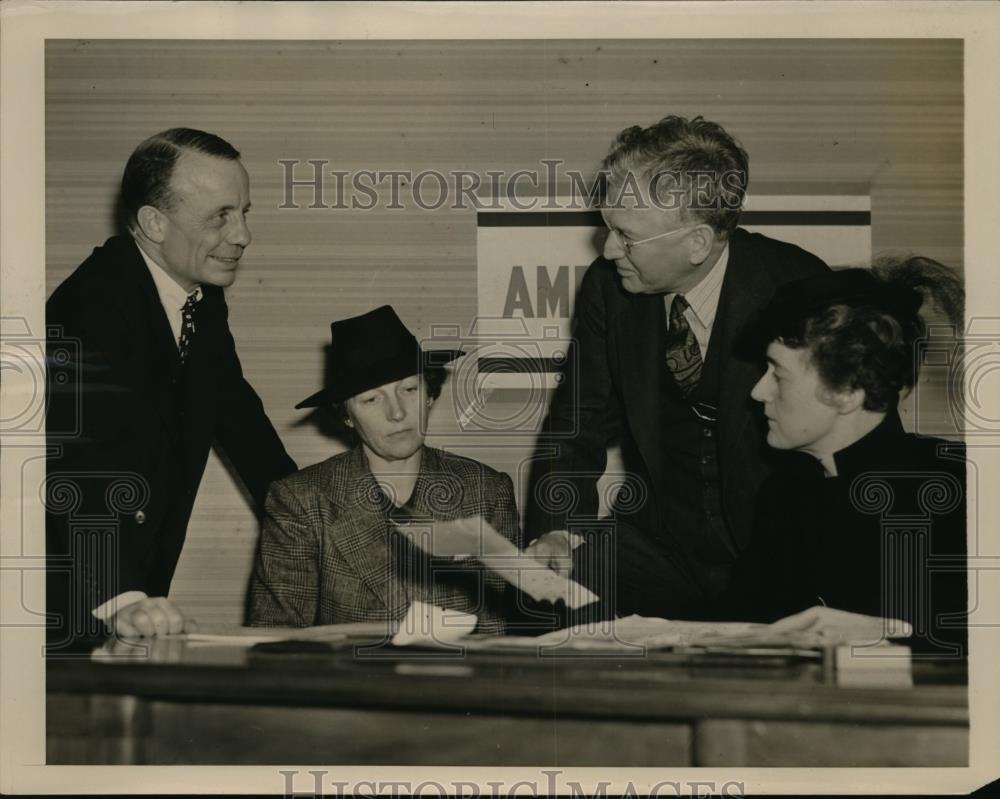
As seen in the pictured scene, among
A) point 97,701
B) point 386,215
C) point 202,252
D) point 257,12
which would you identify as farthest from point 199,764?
point 257,12

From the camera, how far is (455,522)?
2729mm

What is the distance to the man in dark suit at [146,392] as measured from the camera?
→ 275cm

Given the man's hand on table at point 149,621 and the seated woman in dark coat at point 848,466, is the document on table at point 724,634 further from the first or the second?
the man's hand on table at point 149,621

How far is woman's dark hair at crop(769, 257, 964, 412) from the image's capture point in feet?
8.68

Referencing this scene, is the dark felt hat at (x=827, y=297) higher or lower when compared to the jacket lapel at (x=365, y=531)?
higher

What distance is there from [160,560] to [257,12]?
1.61 m

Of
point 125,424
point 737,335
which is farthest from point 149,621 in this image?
point 737,335

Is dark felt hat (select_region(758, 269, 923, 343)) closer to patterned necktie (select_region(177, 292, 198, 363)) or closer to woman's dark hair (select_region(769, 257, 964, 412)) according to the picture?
woman's dark hair (select_region(769, 257, 964, 412))

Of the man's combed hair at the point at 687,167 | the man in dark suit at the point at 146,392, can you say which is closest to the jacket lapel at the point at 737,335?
the man's combed hair at the point at 687,167

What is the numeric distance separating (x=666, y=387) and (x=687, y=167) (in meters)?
0.62

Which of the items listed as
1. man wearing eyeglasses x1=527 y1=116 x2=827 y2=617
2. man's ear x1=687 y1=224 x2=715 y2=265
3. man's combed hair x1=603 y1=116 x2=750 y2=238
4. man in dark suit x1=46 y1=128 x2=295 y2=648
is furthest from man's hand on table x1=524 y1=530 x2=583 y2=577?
man's combed hair x1=603 y1=116 x2=750 y2=238

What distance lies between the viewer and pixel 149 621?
275 centimetres

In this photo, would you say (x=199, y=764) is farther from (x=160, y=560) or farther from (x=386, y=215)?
(x=386, y=215)

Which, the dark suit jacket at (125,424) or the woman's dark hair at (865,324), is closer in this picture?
the woman's dark hair at (865,324)
